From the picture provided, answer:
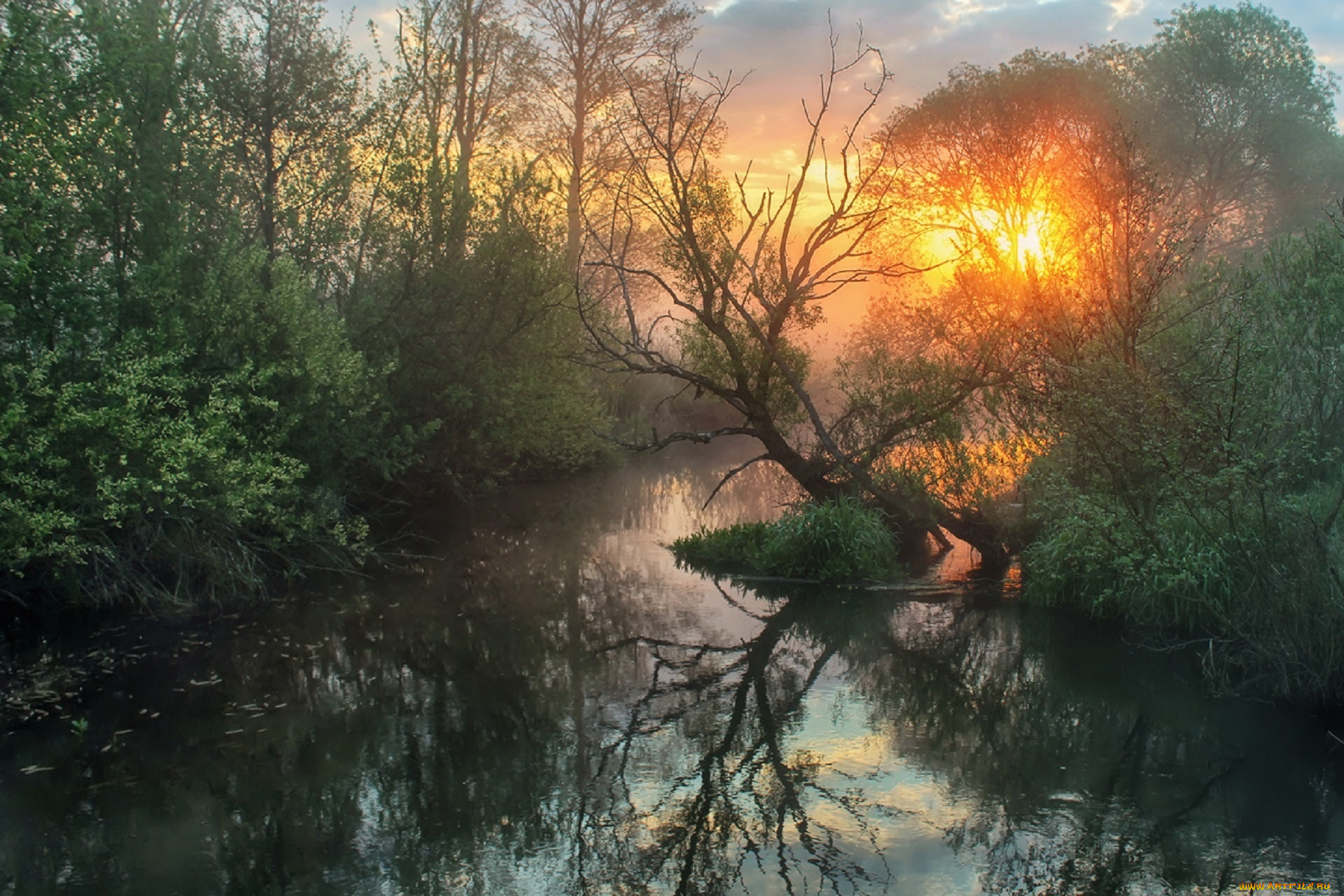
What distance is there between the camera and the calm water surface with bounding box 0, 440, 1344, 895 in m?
5.62

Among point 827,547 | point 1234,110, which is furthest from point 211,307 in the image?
point 1234,110

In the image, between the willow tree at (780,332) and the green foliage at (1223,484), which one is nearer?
the green foliage at (1223,484)

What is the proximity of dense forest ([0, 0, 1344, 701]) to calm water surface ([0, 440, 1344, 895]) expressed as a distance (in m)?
1.07

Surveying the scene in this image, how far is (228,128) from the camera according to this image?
1584cm

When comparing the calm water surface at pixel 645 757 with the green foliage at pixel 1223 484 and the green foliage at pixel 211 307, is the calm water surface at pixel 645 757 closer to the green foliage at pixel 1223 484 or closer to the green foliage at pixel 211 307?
the green foliage at pixel 1223 484

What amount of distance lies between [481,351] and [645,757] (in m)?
11.3

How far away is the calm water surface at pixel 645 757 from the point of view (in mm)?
5621

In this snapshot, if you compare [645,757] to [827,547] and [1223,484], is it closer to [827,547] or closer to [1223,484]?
[1223,484]

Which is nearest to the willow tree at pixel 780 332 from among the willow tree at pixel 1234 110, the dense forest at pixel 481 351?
the dense forest at pixel 481 351

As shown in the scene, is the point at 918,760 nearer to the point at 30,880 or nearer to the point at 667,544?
the point at 30,880

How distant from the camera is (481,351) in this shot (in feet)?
57.1

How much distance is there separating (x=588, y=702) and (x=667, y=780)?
179 cm

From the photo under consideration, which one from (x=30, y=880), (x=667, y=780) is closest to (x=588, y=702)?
(x=667, y=780)

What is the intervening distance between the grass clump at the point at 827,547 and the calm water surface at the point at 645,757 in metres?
1.22
